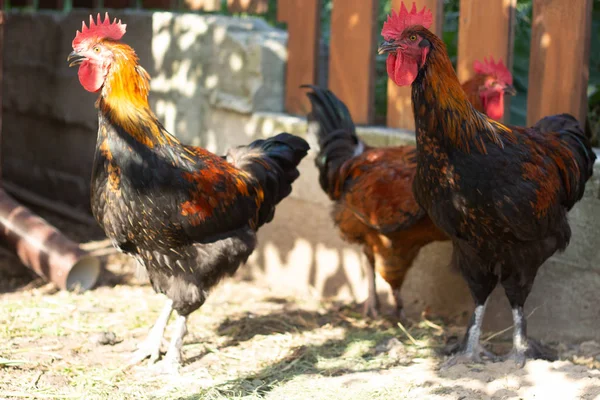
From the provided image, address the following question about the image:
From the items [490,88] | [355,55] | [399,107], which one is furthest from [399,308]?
[355,55]

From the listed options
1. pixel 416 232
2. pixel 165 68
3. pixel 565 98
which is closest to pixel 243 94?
pixel 165 68

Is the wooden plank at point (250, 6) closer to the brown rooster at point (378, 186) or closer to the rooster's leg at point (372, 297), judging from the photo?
the brown rooster at point (378, 186)

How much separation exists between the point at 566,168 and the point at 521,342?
104cm

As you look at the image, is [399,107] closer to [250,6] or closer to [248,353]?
[250,6]

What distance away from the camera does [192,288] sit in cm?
453

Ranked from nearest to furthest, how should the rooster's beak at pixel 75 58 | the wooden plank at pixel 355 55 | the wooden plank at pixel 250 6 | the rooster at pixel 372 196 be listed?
the rooster's beak at pixel 75 58 → the rooster at pixel 372 196 → the wooden plank at pixel 355 55 → the wooden plank at pixel 250 6

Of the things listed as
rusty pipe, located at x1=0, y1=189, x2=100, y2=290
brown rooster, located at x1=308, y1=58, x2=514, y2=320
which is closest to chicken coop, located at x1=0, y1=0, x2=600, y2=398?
brown rooster, located at x1=308, y1=58, x2=514, y2=320

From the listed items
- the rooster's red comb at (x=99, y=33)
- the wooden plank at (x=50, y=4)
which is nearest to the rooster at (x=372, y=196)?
the rooster's red comb at (x=99, y=33)

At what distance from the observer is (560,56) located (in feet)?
16.2

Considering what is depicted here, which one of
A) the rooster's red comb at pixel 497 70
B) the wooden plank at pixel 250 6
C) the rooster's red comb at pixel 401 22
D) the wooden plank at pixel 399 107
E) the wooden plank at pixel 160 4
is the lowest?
the wooden plank at pixel 399 107

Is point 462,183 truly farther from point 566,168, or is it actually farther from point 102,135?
point 102,135

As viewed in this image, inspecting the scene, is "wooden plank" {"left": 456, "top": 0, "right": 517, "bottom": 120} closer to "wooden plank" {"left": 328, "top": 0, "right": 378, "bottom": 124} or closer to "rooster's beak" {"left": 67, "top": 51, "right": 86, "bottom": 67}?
"wooden plank" {"left": 328, "top": 0, "right": 378, "bottom": 124}

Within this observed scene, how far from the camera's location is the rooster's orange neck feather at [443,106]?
13.1 feet

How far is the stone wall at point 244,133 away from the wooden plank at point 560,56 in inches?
21.6
